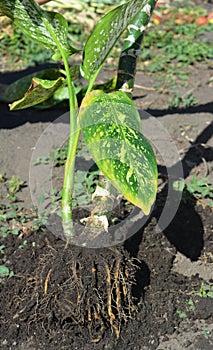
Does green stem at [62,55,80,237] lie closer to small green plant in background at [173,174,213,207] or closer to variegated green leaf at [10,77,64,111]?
variegated green leaf at [10,77,64,111]

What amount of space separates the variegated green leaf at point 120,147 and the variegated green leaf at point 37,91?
10 centimetres

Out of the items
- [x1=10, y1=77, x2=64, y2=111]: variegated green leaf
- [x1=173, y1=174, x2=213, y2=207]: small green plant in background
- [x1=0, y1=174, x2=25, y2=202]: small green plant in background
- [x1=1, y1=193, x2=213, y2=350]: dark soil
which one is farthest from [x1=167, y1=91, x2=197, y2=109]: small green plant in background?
[x1=10, y1=77, x2=64, y2=111]: variegated green leaf

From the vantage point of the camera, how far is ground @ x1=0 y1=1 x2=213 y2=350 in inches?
73.8

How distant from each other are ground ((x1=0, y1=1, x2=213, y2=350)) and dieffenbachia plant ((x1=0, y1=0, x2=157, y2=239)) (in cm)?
16

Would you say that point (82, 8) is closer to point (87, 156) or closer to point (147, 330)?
point (87, 156)

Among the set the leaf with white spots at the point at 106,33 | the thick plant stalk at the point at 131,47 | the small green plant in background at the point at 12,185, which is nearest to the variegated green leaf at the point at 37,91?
the leaf with white spots at the point at 106,33

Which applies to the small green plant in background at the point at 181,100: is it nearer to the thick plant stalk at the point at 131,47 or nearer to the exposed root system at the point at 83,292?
the thick plant stalk at the point at 131,47

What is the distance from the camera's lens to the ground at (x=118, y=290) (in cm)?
187

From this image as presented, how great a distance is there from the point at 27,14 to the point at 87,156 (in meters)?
0.91

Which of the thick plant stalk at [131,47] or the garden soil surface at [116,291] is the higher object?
the thick plant stalk at [131,47]

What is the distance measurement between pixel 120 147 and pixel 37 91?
12.1 inches

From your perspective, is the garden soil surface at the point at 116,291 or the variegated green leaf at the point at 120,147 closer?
the variegated green leaf at the point at 120,147

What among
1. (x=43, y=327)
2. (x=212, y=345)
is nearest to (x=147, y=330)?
(x=212, y=345)

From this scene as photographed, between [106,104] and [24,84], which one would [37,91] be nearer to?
[106,104]
